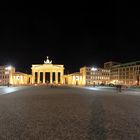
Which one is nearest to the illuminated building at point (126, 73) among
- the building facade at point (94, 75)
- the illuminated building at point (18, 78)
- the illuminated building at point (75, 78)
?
the building facade at point (94, 75)

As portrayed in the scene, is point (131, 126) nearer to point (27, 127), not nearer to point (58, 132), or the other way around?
point (58, 132)

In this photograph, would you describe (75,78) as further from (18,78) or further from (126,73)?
(18,78)

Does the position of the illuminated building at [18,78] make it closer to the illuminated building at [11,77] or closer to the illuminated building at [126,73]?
the illuminated building at [11,77]

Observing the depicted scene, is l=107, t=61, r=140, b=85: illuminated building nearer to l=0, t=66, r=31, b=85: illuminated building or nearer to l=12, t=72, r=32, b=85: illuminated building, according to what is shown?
l=12, t=72, r=32, b=85: illuminated building

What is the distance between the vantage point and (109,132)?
979cm

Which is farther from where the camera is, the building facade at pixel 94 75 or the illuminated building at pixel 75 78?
the building facade at pixel 94 75

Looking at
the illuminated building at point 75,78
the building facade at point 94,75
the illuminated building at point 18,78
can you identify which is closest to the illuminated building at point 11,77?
the illuminated building at point 18,78

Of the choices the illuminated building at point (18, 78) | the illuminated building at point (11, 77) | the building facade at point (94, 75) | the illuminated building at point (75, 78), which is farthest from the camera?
the building facade at point (94, 75)

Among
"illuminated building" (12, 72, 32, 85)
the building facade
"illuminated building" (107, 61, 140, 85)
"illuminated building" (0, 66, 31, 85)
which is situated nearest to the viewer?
"illuminated building" (107, 61, 140, 85)

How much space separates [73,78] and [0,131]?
15364 centimetres

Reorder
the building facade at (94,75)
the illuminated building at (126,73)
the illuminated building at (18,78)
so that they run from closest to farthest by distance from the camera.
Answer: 1. the illuminated building at (126,73)
2. the illuminated building at (18,78)
3. the building facade at (94,75)

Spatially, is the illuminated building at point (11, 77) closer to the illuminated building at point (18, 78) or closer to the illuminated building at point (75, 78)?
the illuminated building at point (18, 78)

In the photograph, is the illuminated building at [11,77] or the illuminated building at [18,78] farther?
the illuminated building at [18,78]

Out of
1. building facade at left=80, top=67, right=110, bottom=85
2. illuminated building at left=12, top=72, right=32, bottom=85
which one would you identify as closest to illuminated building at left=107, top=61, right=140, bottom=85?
building facade at left=80, top=67, right=110, bottom=85
